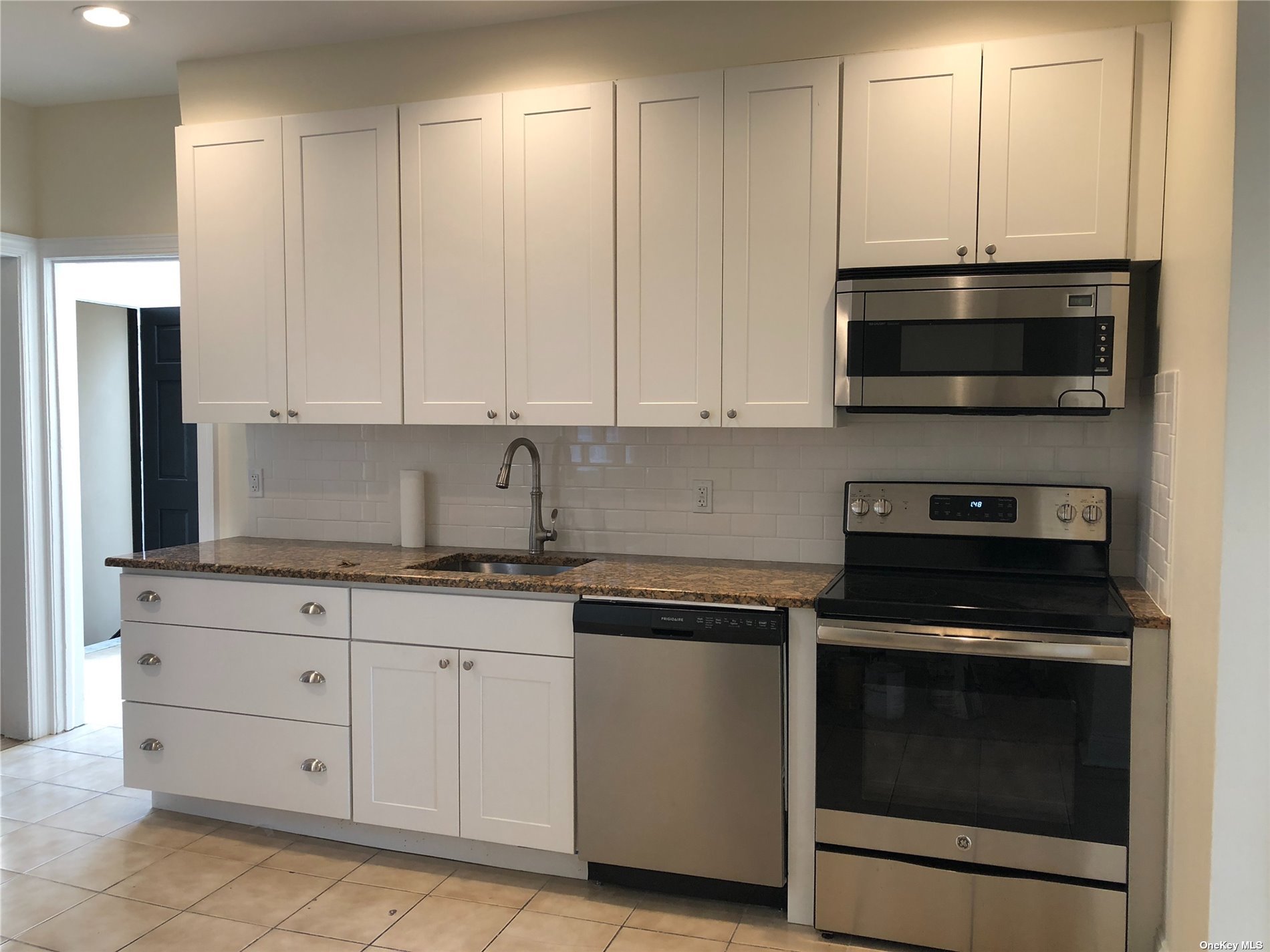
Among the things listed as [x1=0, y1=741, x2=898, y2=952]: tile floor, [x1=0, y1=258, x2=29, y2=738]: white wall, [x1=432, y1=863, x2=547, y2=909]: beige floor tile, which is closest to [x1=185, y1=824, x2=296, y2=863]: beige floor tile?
[x1=0, y1=741, x2=898, y2=952]: tile floor

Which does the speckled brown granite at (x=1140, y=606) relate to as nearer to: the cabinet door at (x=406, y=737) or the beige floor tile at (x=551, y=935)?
the beige floor tile at (x=551, y=935)

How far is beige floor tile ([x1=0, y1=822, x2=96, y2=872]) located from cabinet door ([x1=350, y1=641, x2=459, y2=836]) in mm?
972

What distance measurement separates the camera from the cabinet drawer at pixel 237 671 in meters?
3.00

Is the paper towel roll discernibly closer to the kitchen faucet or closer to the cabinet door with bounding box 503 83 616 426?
the kitchen faucet

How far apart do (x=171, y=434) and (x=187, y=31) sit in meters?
3.01

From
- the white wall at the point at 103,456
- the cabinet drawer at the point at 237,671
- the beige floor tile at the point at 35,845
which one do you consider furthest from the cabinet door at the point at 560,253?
the white wall at the point at 103,456

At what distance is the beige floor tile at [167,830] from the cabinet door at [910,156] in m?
2.75

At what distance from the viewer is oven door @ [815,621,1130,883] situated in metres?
2.25

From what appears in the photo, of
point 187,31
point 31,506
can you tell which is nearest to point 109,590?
point 31,506

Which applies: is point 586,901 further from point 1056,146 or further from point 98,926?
point 1056,146

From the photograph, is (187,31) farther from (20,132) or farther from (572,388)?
(572,388)

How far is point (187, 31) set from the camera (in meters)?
3.22

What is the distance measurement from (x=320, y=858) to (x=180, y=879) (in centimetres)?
40

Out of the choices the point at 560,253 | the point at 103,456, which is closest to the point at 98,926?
the point at 560,253
